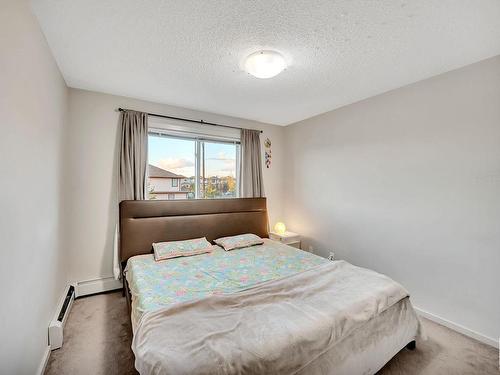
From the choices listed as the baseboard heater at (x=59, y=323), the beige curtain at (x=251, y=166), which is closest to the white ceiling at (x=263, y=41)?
the beige curtain at (x=251, y=166)

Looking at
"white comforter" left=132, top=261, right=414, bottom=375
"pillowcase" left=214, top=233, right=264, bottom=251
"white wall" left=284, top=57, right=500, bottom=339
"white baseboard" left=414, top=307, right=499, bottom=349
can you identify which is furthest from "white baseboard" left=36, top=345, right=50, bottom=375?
"white baseboard" left=414, top=307, right=499, bottom=349

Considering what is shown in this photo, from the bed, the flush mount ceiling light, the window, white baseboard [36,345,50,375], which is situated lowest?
white baseboard [36,345,50,375]

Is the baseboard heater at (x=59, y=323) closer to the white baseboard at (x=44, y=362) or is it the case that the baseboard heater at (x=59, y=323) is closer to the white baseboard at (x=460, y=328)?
Answer: the white baseboard at (x=44, y=362)

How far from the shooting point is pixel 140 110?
123 inches

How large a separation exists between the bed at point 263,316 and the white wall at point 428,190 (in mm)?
764

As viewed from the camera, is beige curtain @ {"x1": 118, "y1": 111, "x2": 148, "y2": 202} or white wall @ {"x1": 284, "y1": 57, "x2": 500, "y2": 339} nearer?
white wall @ {"x1": 284, "y1": 57, "x2": 500, "y2": 339}

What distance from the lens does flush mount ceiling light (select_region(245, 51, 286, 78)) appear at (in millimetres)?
1955

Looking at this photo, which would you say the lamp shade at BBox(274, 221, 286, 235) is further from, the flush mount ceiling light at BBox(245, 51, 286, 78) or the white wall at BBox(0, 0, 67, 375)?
the white wall at BBox(0, 0, 67, 375)

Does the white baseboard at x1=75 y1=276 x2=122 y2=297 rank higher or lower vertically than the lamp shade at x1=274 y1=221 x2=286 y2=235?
lower

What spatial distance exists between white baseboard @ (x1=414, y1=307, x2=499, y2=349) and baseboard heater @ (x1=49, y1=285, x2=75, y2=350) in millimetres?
3528

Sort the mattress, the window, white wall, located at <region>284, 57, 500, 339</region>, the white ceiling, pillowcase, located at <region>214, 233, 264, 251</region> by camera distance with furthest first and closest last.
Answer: the window, pillowcase, located at <region>214, 233, 264, 251</region>, white wall, located at <region>284, 57, 500, 339</region>, the mattress, the white ceiling

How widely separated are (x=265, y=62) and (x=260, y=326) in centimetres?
199

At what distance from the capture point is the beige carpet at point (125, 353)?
1756mm

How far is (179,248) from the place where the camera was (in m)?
2.79
